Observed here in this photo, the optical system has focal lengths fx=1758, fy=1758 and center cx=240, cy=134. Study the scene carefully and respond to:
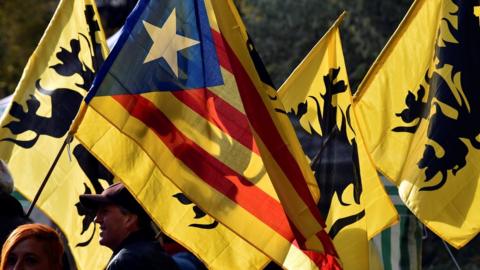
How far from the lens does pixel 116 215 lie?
7.55 m

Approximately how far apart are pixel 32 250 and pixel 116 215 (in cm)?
66

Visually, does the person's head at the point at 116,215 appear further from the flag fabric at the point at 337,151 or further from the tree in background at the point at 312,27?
the tree in background at the point at 312,27

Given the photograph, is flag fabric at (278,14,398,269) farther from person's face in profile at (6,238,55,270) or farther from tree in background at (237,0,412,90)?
tree in background at (237,0,412,90)

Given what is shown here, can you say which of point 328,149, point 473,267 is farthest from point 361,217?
point 473,267

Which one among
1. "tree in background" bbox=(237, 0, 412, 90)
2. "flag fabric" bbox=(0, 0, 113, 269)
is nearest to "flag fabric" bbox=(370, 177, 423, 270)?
"flag fabric" bbox=(0, 0, 113, 269)

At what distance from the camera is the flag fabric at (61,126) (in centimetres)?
943

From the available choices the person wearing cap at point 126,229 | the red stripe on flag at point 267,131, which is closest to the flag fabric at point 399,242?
the red stripe on flag at point 267,131

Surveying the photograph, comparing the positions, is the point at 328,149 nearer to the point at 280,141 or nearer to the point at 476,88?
the point at 476,88

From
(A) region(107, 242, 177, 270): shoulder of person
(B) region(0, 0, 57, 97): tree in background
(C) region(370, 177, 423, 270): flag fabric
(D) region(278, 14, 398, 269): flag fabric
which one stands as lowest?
(B) region(0, 0, 57, 97): tree in background

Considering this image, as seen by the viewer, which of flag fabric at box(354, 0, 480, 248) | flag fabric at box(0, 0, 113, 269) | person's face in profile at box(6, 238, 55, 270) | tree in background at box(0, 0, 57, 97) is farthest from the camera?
tree in background at box(0, 0, 57, 97)

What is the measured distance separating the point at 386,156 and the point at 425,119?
320mm

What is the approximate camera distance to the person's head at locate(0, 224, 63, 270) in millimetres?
6980

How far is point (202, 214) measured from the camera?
8.34 meters

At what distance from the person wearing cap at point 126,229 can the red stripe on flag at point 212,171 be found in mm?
308
